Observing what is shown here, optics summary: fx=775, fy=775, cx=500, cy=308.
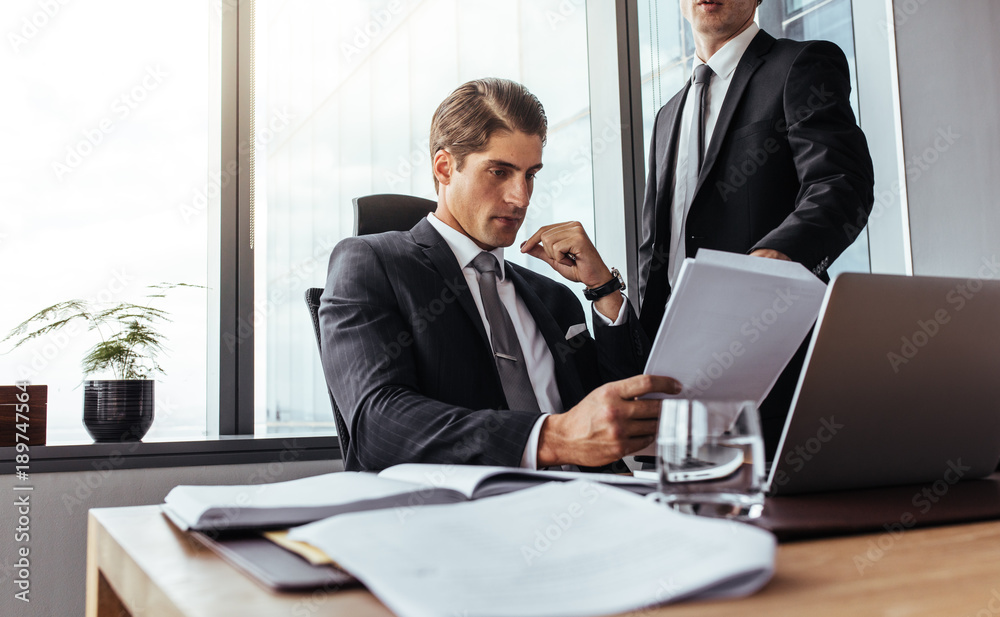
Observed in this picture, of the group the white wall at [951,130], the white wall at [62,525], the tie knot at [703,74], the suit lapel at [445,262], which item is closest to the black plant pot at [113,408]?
the white wall at [62,525]

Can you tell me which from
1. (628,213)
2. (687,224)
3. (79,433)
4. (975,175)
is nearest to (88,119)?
(79,433)

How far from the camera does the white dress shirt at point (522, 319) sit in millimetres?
1552

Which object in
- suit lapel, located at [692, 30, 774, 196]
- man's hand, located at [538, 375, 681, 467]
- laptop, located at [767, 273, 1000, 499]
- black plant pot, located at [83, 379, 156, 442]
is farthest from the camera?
black plant pot, located at [83, 379, 156, 442]

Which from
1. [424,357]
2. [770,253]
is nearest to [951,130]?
[770,253]

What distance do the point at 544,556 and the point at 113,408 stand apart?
2051mm

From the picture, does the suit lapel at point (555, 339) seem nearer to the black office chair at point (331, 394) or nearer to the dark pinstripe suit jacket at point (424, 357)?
the dark pinstripe suit jacket at point (424, 357)

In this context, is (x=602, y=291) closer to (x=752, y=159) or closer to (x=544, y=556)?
(x=752, y=159)

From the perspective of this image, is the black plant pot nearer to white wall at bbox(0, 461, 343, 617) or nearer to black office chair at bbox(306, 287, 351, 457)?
white wall at bbox(0, 461, 343, 617)

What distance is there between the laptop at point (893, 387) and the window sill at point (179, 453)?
6.08 ft

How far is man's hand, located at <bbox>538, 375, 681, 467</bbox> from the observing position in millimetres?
1005

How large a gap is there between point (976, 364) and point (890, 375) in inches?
5.6

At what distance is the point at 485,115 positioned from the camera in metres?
1.66

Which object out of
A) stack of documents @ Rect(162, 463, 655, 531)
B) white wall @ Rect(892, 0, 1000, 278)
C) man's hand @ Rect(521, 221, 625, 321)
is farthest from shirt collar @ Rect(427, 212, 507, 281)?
white wall @ Rect(892, 0, 1000, 278)

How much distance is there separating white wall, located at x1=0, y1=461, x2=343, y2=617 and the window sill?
2 centimetres
